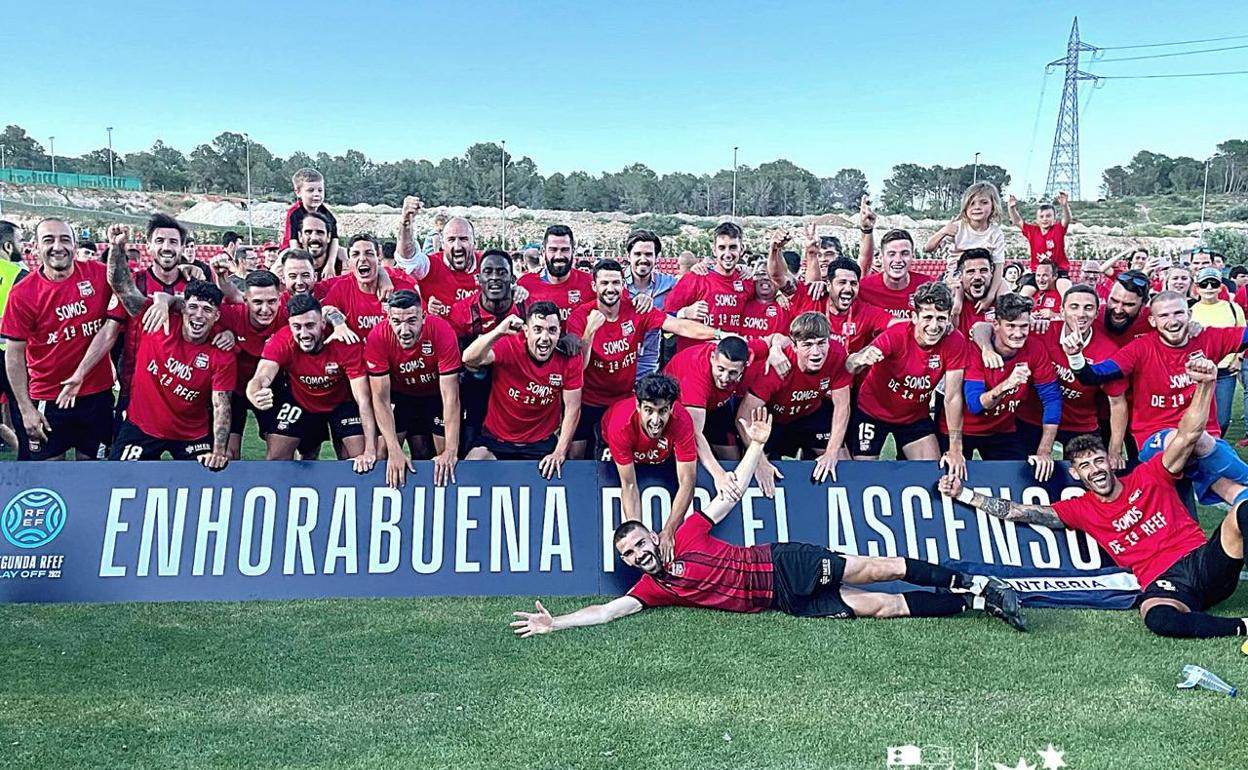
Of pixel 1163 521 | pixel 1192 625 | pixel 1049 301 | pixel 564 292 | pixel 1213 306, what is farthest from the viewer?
pixel 1049 301

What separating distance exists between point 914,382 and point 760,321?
148 centimetres

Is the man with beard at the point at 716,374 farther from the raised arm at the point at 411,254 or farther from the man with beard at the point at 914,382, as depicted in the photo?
the raised arm at the point at 411,254

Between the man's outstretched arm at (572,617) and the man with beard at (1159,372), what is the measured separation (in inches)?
139

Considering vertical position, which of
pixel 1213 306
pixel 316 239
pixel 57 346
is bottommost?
pixel 57 346

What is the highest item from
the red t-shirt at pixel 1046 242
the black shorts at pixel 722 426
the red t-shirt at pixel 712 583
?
the red t-shirt at pixel 1046 242

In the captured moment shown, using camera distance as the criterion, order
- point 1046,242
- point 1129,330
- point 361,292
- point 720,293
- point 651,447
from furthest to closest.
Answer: point 1046,242
point 720,293
point 361,292
point 1129,330
point 651,447

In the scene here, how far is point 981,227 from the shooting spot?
26.4 ft

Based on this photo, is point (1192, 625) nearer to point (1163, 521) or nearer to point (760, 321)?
point (1163, 521)

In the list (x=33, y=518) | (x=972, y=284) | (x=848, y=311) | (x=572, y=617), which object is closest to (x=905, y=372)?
(x=848, y=311)

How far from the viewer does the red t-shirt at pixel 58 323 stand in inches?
274

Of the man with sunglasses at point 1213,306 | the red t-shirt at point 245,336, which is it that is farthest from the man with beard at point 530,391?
the man with sunglasses at point 1213,306

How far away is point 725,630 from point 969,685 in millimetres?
1298

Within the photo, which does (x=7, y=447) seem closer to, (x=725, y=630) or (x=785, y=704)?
(x=725, y=630)

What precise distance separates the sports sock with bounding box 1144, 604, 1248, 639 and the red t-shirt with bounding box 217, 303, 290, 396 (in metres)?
5.72
